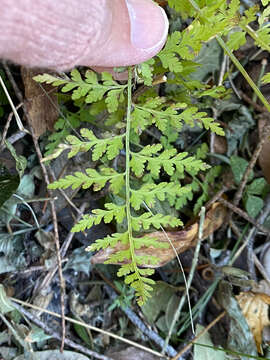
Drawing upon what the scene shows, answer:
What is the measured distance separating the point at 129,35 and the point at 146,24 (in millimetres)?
93

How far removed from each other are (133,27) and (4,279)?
1.79 m

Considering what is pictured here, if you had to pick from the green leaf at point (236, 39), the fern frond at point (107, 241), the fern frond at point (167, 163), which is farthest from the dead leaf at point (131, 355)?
the green leaf at point (236, 39)

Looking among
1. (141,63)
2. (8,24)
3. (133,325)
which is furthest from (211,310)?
(8,24)

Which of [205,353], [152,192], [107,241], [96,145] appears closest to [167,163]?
[152,192]

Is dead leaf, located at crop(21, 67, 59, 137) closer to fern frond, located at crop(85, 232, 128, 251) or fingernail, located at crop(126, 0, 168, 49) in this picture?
fingernail, located at crop(126, 0, 168, 49)

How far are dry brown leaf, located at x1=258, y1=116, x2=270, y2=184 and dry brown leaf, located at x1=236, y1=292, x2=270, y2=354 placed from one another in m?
0.84

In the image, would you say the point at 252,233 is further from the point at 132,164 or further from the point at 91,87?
the point at 91,87

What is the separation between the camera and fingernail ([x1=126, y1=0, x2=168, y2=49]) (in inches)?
65.2

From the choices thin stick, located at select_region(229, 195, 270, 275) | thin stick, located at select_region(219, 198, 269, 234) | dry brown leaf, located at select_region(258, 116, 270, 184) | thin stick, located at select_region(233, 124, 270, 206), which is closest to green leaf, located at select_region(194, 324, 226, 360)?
thin stick, located at select_region(229, 195, 270, 275)

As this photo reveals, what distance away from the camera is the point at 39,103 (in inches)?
91.4

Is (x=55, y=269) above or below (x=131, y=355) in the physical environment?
above

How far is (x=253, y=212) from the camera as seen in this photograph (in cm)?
267

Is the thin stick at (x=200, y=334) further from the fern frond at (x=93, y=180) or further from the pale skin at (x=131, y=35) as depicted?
the pale skin at (x=131, y=35)

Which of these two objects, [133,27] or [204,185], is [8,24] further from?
[204,185]
